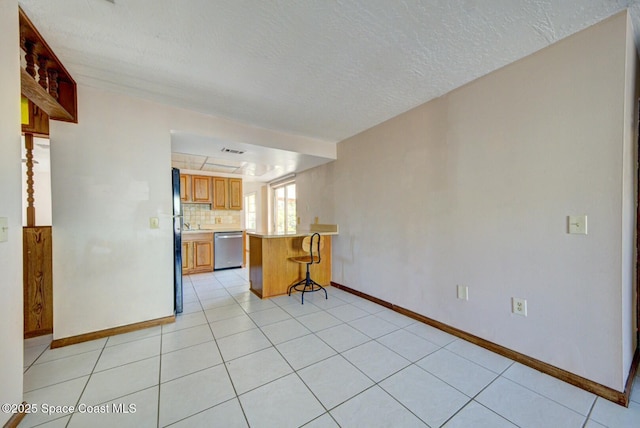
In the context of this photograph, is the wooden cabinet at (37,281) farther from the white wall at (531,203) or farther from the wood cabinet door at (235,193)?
the white wall at (531,203)

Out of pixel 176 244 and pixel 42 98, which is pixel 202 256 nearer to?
pixel 176 244

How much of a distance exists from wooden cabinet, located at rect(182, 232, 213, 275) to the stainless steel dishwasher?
0.39ft

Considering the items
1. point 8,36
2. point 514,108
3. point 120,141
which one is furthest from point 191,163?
point 514,108

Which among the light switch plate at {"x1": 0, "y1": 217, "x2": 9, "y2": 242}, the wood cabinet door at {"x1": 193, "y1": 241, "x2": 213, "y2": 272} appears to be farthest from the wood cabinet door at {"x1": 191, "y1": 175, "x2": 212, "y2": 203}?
the light switch plate at {"x1": 0, "y1": 217, "x2": 9, "y2": 242}

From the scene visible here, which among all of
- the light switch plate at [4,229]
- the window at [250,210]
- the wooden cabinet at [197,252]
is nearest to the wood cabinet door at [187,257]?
the wooden cabinet at [197,252]

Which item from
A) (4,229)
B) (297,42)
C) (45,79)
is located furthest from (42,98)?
(297,42)

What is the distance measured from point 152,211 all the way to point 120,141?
2.46 feet

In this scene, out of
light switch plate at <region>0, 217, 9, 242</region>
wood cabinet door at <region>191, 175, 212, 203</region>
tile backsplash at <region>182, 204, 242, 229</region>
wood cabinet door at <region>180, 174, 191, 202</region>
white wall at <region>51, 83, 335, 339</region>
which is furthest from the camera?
tile backsplash at <region>182, 204, 242, 229</region>

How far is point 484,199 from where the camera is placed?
2.16 metres

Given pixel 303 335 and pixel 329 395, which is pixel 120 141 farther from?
pixel 329 395

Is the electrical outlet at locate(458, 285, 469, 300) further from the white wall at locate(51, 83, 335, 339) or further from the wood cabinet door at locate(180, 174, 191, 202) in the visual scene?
the wood cabinet door at locate(180, 174, 191, 202)

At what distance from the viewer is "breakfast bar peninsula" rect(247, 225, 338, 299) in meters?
3.54

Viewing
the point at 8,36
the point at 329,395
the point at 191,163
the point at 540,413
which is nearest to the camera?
the point at 8,36

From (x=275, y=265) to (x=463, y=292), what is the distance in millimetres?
2447
